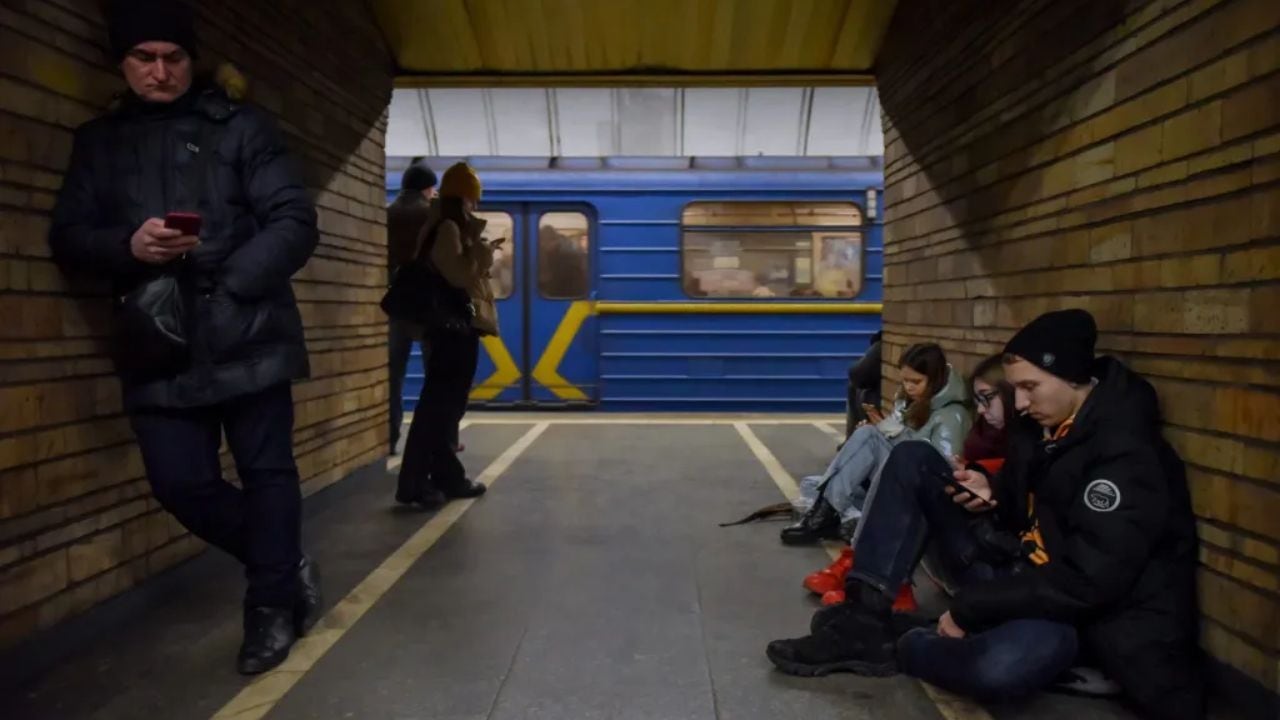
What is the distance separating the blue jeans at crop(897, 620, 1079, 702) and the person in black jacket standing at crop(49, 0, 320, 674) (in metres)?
2.17

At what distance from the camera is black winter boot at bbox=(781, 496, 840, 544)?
452cm

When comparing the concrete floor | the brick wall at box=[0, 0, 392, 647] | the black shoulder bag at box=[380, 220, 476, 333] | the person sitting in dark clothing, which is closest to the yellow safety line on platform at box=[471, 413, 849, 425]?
the person sitting in dark clothing

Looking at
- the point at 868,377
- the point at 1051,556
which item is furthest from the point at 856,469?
the point at 868,377

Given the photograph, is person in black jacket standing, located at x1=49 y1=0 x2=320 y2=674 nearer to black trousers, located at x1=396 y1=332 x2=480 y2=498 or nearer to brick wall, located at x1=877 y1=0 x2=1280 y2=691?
black trousers, located at x1=396 y1=332 x2=480 y2=498

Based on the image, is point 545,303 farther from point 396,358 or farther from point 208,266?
point 208,266

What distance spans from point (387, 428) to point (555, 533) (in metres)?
2.30

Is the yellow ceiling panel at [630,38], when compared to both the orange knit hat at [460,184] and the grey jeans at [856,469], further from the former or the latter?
the grey jeans at [856,469]

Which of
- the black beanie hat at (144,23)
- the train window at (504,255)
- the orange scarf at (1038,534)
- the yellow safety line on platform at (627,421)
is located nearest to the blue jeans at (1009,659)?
the orange scarf at (1038,534)

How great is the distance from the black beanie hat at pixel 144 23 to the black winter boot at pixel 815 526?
11.2 feet

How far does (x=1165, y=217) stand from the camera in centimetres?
281

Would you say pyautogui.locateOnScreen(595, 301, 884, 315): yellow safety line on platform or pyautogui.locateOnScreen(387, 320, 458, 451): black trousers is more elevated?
pyautogui.locateOnScreen(595, 301, 884, 315): yellow safety line on platform

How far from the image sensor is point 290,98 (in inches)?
188

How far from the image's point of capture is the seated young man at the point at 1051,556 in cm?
243

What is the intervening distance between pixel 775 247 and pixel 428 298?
523cm
